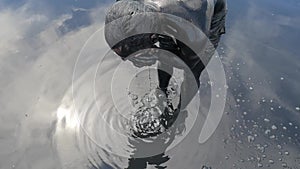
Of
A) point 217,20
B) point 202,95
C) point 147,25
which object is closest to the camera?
point 147,25

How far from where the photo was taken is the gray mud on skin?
2193 millimetres

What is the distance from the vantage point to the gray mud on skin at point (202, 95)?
2.19 m

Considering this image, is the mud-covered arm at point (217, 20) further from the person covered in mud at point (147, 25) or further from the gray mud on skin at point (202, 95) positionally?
the gray mud on skin at point (202, 95)

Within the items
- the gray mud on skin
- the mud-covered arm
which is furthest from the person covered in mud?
the gray mud on skin

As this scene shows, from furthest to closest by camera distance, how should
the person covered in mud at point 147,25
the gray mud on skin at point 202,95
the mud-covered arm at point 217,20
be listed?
the gray mud on skin at point 202,95 < the mud-covered arm at point 217,20 < the person covered in mud at point 147,25

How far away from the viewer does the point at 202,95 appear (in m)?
2.54

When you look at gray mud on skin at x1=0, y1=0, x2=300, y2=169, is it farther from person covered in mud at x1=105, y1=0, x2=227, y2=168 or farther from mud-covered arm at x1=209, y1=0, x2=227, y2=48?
person covered in mud at x1=105, y1=0, x2=227, y2=168

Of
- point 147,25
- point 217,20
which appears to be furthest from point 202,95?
point 147,25

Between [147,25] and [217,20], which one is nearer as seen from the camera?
[147,25]

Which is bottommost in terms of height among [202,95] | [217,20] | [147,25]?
[202,95]

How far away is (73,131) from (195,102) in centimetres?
76

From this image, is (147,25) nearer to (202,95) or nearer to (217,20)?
(217,20)

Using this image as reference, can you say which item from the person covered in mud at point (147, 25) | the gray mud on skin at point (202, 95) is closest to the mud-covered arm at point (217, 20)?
the person covered in mud at point (147, 25)

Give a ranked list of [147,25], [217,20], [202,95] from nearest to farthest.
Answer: [147,25], [217,20], [202,95]
